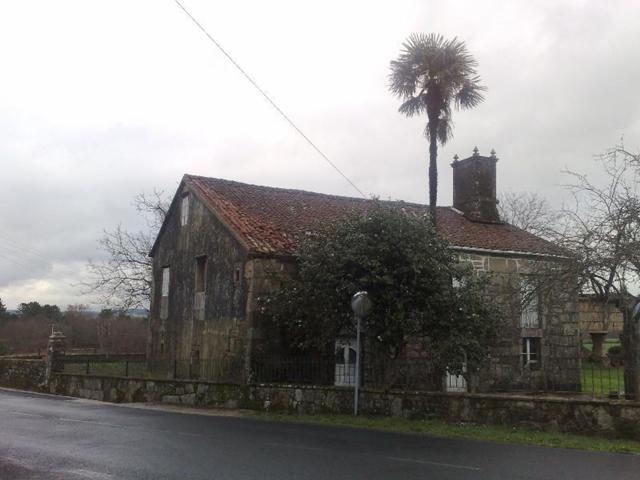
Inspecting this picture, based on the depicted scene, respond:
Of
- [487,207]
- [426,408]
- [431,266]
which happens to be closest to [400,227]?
[431,266]

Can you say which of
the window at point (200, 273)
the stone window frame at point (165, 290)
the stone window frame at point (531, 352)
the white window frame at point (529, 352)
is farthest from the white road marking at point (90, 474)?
the white window frame at point (529, 352)

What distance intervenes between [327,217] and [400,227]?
7579mm

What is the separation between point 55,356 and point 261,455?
19.0 metres

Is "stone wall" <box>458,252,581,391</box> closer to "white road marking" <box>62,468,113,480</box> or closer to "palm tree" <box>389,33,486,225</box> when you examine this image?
"palm tree" <box>389,33,486,225</box>

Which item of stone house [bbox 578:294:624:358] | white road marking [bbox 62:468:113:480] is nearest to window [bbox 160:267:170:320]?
stone house [bbox 578:294:624:358]

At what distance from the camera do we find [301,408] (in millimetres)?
16266

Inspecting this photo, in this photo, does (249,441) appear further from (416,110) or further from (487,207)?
(487,207)

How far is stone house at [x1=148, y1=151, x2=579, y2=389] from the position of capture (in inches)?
790

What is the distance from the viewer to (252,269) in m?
19.7

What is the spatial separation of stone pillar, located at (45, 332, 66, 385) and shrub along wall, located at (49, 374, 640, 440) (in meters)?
4.27

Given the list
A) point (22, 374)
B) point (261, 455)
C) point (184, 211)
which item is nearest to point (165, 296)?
point (184, 211)

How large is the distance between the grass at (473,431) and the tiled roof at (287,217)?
640 centimetres

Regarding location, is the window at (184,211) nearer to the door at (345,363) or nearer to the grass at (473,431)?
the door at (345,363)

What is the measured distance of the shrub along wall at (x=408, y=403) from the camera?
11844mm
